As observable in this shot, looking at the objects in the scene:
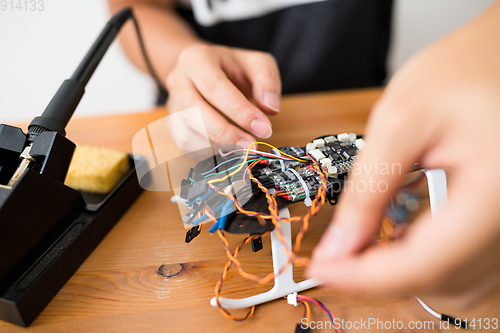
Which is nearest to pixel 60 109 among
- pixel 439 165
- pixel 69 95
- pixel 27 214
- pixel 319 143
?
pixel 69 95

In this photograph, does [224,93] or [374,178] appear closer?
[374,178]

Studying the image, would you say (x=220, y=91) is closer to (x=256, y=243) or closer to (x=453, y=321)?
(x=256, y=243)

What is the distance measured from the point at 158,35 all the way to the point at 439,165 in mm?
834

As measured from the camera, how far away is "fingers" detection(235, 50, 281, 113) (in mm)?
637

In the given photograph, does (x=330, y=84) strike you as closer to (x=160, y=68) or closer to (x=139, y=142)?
(x=160, y=68)

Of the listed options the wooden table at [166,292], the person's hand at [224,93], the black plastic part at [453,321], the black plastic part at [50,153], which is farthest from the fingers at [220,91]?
the black plastic part at [453,321]

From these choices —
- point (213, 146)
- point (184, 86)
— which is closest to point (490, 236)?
point (213, 146)

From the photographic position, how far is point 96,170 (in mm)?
556

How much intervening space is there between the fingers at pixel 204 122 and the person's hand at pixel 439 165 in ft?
0.96

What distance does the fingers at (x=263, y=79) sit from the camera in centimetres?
64

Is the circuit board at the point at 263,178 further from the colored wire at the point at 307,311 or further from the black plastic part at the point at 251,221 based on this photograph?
the colored wire at the point at 307,311

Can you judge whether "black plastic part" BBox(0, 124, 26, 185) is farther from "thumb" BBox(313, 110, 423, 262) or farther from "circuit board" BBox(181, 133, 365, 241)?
"thumb" BBox(313, 110, 423, 262)

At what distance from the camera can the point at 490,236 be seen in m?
0.24

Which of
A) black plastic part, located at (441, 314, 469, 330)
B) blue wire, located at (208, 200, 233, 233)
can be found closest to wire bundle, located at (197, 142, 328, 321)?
blue wire, located at (208, 200, 233, 233)
